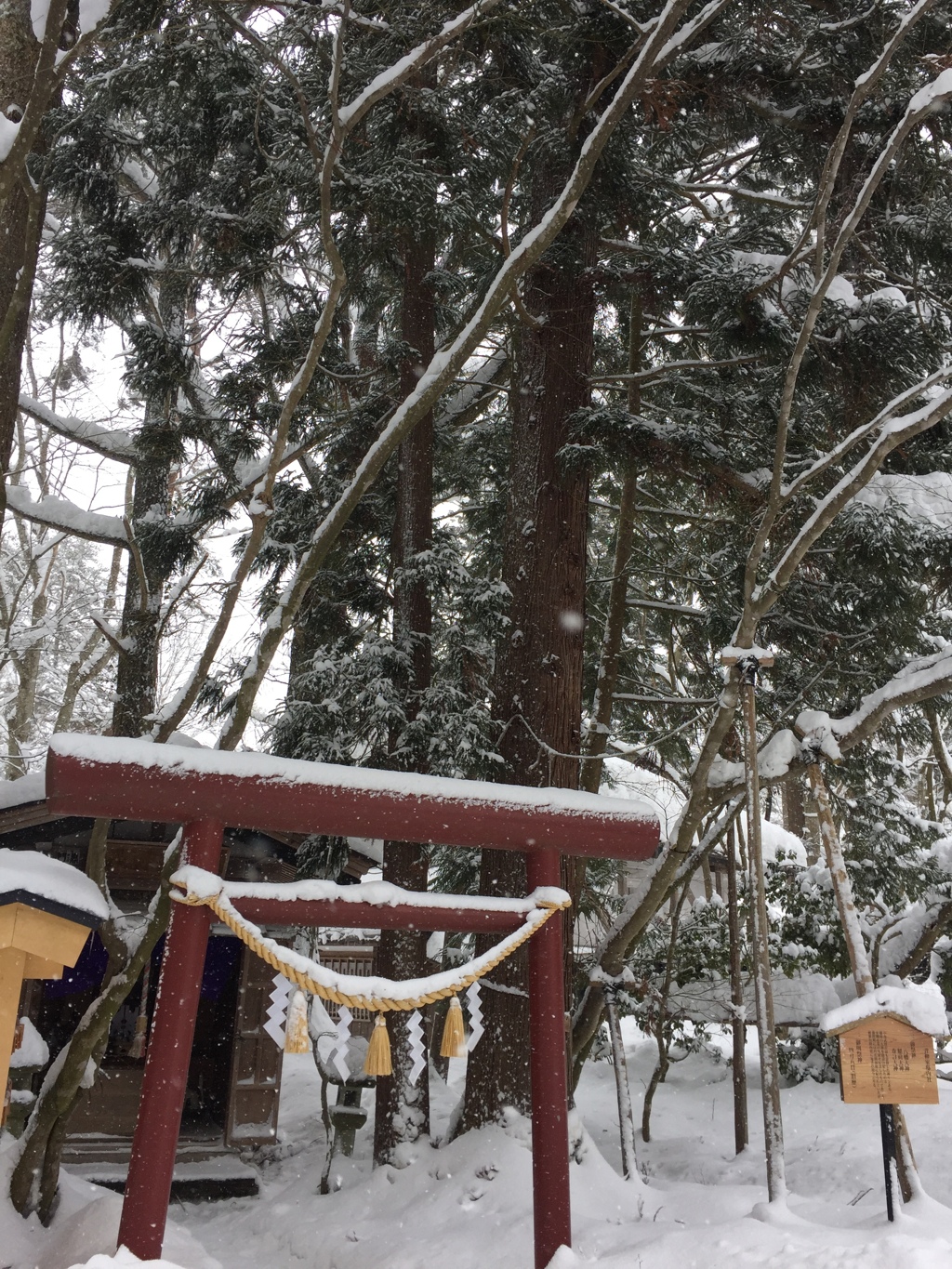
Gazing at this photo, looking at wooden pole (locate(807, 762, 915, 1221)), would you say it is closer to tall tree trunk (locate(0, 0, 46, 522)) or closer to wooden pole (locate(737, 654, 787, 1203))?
wooden pole (locate(737, 654, 787, 1203))

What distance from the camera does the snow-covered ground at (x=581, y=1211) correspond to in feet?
13.8

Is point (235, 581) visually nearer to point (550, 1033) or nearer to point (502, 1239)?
point (550, 1033)

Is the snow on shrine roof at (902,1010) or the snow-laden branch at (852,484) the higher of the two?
the snow-laden branch at (852,484)

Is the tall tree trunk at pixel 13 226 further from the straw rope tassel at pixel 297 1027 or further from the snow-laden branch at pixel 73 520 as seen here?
the straw rope tassel at pixel 297 1027

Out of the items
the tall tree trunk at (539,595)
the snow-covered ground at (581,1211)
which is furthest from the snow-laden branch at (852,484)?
the snow-covered ground at (581,1211)

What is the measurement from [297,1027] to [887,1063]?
290 cm

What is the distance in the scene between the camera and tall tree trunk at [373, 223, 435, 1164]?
7.30 m

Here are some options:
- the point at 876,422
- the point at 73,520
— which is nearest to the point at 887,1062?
the point at 876,422

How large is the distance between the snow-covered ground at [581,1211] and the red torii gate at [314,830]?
392 millimetres

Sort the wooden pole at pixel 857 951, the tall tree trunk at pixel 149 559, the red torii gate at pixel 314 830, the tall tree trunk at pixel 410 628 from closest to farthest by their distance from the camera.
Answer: the red torii gate at pixel 314 830 < the wooden pole at pixel 857 951 < the tall tree trunk at pixel 410 628 < the tall tree trunk at pixel 149 559

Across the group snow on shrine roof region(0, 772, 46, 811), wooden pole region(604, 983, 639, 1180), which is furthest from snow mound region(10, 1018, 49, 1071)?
wooden pole region(604, 983, 639, 1180)

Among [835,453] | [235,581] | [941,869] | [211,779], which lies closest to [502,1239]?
[211,779]

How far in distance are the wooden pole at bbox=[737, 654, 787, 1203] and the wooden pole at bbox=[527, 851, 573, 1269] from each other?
46.5 inches

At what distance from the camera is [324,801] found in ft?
13.8
